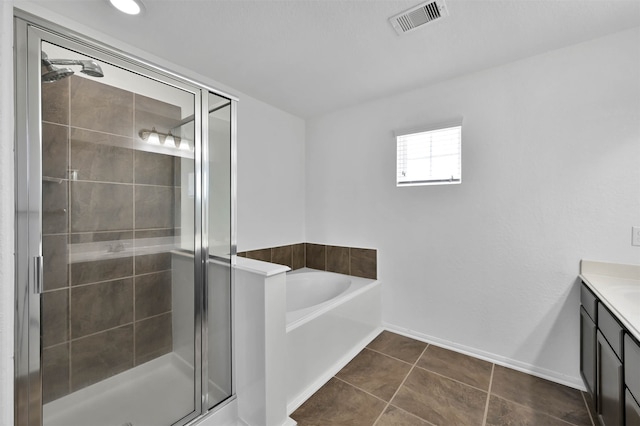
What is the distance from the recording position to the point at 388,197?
2723 millimetres

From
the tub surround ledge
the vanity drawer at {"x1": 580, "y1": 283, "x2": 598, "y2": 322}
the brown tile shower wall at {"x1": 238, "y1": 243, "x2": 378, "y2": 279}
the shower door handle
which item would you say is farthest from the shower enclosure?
the vanity drawer at {"x1": 580, "y1": 283, "x2": 598, "y2": 322}

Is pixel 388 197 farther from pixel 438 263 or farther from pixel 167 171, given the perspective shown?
pixel 167 171

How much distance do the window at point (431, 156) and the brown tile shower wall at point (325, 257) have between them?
2.84 feet

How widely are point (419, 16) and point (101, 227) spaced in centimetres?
205

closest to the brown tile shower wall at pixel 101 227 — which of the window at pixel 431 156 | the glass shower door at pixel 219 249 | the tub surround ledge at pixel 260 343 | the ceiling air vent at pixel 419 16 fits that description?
the glass shower door at pixel 219 249

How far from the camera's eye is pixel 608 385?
1347mm

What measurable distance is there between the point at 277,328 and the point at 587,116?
2444 millimetres

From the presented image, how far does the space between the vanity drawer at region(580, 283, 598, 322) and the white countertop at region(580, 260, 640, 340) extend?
0.05 meters

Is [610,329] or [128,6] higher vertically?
[128,6]

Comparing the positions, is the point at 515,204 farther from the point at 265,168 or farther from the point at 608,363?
the point at 265,168

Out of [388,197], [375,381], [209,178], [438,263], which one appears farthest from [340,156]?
[375,381]

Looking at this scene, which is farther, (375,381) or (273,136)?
(273,136)

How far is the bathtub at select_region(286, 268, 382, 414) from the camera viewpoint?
1.78 meters

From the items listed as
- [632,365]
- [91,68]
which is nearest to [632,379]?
[632,365]
